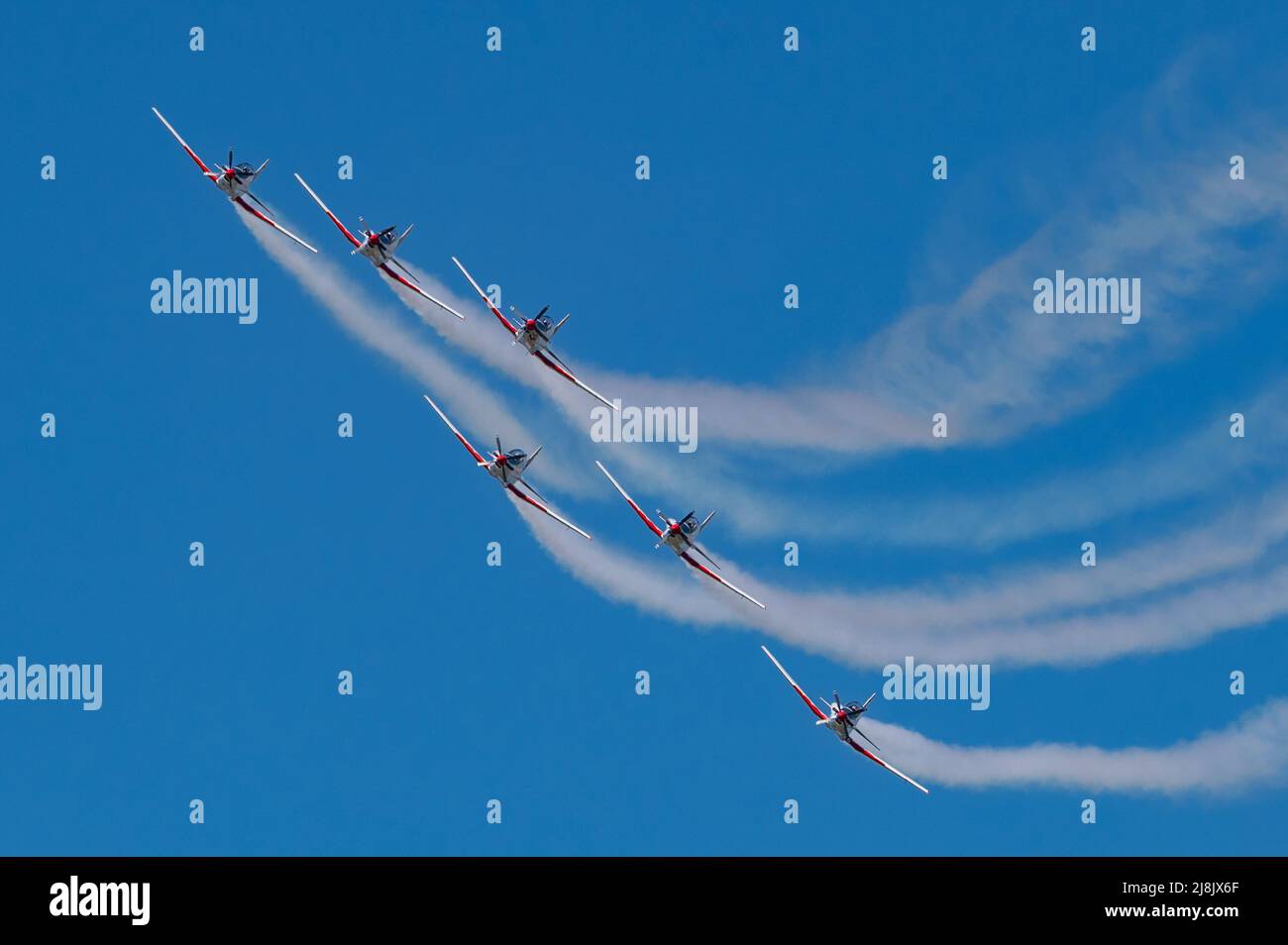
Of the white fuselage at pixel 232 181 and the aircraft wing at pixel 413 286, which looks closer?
the aircraft wing at pixel 413 286

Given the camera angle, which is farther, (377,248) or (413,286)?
(413,286)

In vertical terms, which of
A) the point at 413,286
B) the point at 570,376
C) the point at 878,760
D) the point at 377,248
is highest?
the point at 377,248

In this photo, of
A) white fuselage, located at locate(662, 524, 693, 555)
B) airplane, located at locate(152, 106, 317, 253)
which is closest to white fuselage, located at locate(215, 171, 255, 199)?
airplane, located at locate(152, 106, 317, 253)

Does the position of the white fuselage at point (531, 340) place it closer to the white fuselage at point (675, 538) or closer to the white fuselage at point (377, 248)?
the white fuselage at point (377, 248)

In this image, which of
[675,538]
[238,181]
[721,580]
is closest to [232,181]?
[238,181]

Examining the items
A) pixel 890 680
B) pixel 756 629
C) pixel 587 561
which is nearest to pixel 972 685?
pixel 890 680

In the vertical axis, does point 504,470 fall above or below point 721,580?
above

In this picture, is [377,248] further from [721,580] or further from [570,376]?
[721,580]

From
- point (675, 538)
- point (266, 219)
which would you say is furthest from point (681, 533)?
point (266, 219)

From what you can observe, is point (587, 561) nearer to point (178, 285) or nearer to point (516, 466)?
point (516, 466)

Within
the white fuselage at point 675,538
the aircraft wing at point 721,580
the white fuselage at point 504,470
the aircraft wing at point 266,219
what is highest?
the aircraft wing at point 266,219

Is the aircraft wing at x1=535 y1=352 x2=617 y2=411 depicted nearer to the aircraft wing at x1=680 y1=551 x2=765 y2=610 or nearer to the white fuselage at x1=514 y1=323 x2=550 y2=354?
the white fuselage at x1=514 y1=323 x2=550 y2=354

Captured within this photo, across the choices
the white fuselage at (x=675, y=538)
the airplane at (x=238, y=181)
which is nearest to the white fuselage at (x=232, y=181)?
the airplane at (x=238, y=181)
